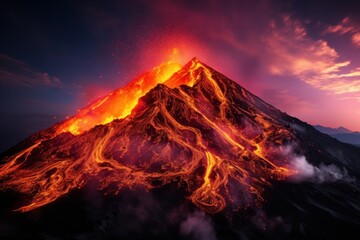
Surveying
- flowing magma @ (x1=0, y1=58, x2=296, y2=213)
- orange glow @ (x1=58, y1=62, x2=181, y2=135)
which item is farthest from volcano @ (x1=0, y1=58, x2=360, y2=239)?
orange glow @ (x1=58, y1=62, x2=181, y2=135)

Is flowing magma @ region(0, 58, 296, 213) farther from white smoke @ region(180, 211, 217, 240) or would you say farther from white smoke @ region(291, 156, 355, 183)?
white smoke @ region(291, 156, 355, 183)

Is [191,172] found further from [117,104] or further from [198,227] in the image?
[117,104]

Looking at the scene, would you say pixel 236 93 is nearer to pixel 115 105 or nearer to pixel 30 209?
pixel 115 105

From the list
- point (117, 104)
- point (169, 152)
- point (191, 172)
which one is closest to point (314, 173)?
point (191, 172)

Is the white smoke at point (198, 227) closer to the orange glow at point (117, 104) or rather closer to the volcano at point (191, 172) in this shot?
the volcano at point (191, 172)

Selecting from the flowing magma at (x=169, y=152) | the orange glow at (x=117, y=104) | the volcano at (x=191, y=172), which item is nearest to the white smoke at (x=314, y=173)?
the volcano at (x=191, y=172)

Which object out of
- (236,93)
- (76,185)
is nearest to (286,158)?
(236,93)
